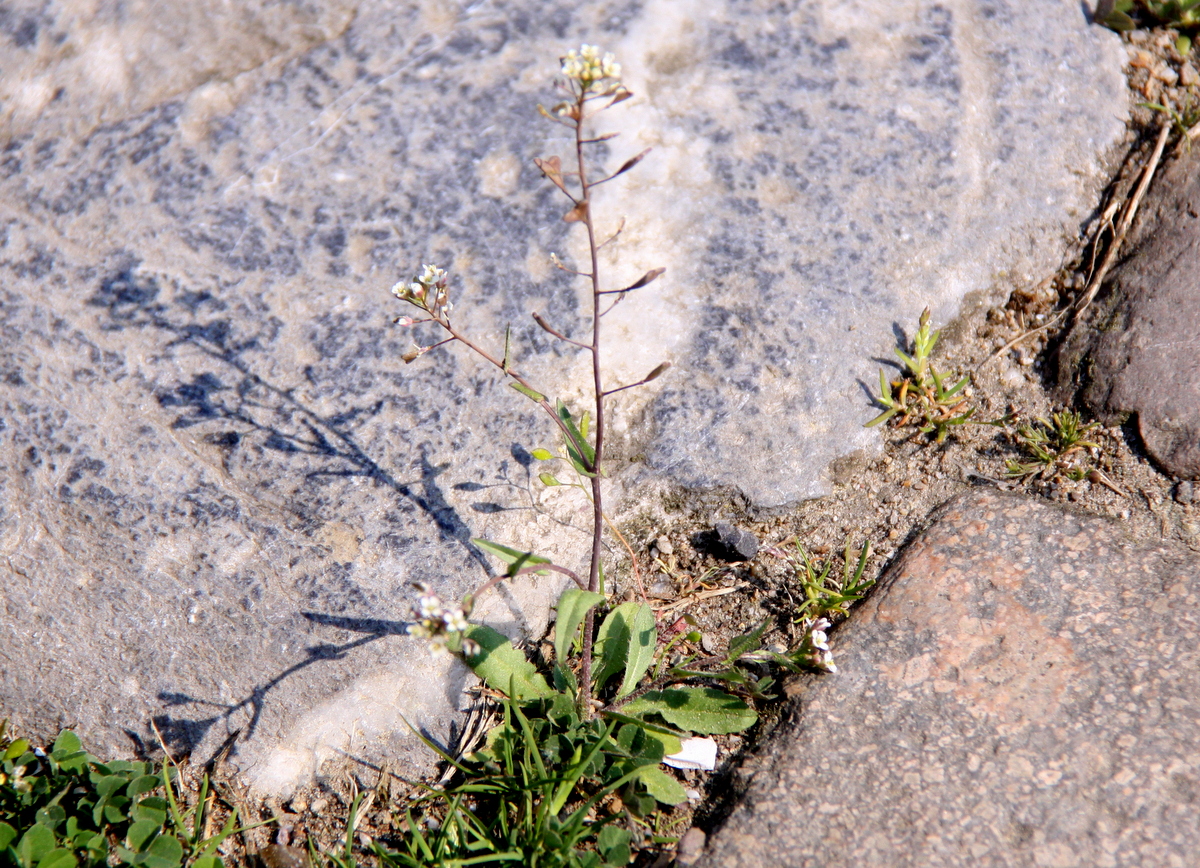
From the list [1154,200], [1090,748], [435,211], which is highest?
[435,211]

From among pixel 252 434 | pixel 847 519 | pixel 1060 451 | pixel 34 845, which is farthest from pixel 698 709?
pixel 34 845

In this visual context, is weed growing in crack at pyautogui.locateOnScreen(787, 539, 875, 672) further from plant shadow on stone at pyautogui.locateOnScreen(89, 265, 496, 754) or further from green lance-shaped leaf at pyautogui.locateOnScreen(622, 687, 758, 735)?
plant shadow on stone at pyautogui.locateOnScreen(89, 265, 496, 754)

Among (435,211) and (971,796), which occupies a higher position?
(435,211)

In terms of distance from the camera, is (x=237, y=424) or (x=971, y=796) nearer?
(x=971, y=796)

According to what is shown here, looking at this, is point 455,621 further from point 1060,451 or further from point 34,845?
point 1060,451

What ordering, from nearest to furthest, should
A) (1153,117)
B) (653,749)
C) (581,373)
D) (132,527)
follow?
(653,749), (132,527), (581,373), (1153,117)

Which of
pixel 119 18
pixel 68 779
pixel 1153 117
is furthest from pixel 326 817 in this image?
pixel 1153 117

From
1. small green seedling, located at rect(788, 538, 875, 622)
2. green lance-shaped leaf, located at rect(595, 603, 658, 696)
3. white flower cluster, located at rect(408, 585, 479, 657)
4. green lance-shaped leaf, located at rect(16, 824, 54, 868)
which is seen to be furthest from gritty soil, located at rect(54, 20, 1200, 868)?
white flower cluster, located at rect(408, 585, 479, 657)

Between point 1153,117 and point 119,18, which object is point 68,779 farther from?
point 1153,117
